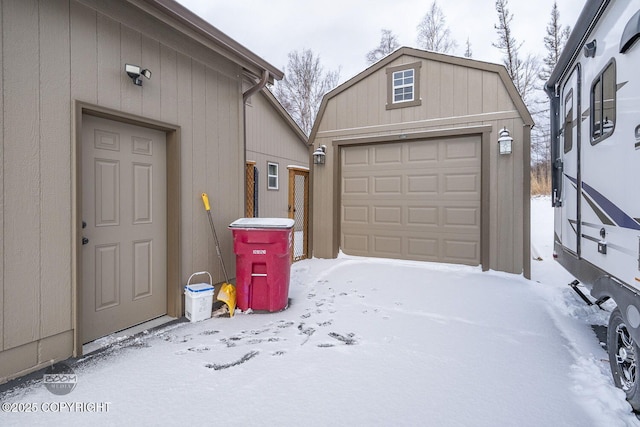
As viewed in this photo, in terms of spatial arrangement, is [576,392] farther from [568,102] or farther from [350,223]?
[350,223]

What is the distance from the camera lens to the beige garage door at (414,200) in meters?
5.72

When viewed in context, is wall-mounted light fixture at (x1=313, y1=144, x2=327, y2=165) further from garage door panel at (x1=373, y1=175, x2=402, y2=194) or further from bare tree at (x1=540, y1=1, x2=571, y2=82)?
bare tree at (x1=540, y1=1, x2=571, y2=82)

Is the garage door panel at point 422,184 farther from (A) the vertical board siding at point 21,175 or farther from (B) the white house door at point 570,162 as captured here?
(A) the vertical board siding at point 21,175

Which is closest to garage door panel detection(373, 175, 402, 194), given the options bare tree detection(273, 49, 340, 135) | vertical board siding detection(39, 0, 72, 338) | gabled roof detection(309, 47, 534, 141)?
gabled roof detection(309, 47, 534, 141)

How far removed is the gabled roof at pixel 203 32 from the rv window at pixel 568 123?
341 cm

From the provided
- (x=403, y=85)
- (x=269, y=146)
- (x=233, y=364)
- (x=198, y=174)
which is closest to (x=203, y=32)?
(x=198, y=174)

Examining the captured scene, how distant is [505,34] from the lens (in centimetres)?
1363

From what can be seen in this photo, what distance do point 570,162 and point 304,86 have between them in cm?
1655

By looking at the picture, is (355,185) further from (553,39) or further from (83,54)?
(553,39)

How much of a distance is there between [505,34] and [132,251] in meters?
16.0

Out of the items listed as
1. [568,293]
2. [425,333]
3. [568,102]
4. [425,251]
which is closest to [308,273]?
[425,251]

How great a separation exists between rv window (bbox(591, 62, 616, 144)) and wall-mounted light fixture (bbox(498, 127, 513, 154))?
2.75 m

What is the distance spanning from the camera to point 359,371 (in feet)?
7.84

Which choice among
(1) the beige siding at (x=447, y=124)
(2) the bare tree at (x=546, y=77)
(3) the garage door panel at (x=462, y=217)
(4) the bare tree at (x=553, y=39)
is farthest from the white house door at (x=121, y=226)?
(4) the bare tree at (x=553, y=39)
